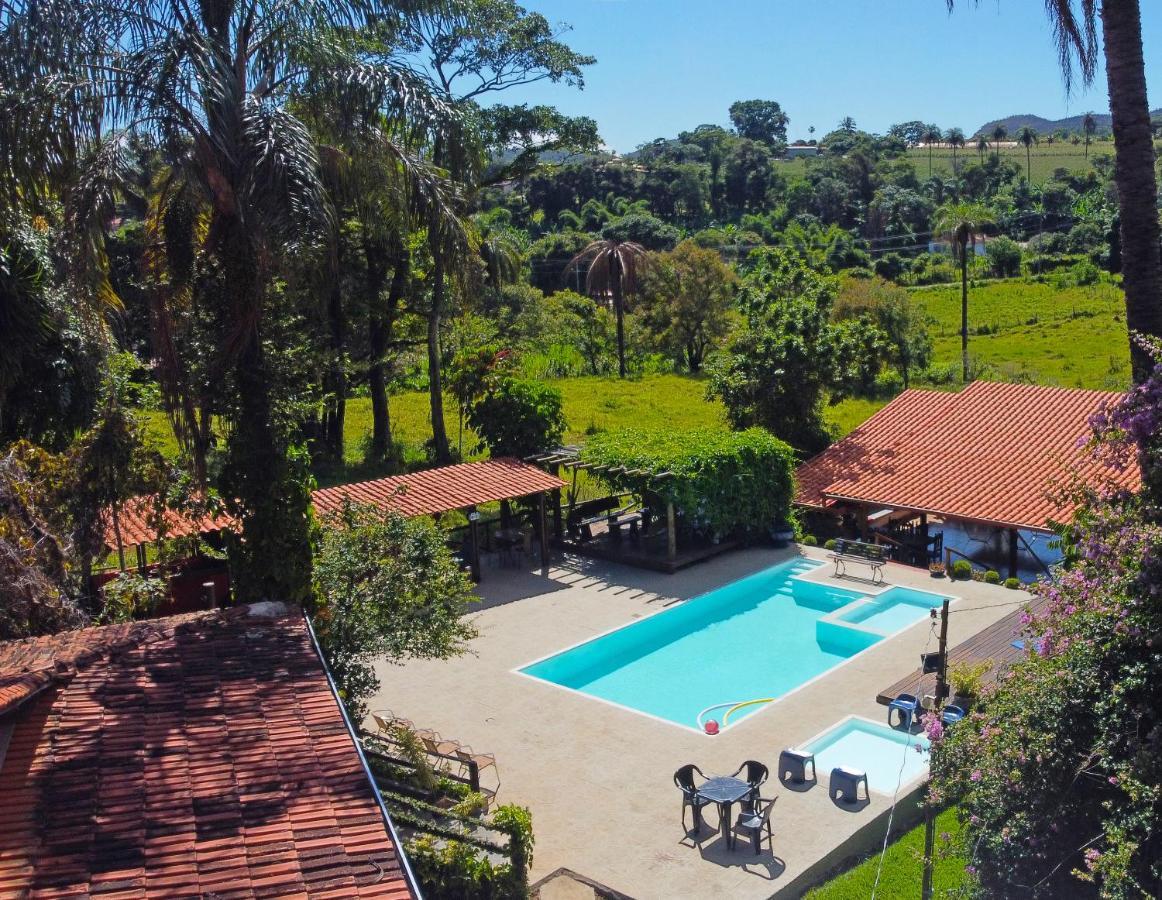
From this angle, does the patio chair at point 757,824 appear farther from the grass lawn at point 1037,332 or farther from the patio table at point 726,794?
the grass lawn at point 1037,332

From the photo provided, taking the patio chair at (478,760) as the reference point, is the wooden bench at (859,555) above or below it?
above

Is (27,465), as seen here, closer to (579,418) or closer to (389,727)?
(389,727)

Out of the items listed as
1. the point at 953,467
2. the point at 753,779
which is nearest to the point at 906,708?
the point at 753,779

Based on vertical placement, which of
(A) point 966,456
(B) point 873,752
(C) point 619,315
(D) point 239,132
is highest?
(D) point 239,132

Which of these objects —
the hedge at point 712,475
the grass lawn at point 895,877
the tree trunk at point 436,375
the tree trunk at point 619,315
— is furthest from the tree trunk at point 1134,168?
the tree trunk at point 619,315

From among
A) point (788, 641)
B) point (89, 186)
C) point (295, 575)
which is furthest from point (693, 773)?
point (89, 186)

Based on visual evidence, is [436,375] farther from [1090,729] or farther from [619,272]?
[1090,729]

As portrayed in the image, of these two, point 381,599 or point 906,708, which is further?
point 906,708

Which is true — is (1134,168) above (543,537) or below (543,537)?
above
